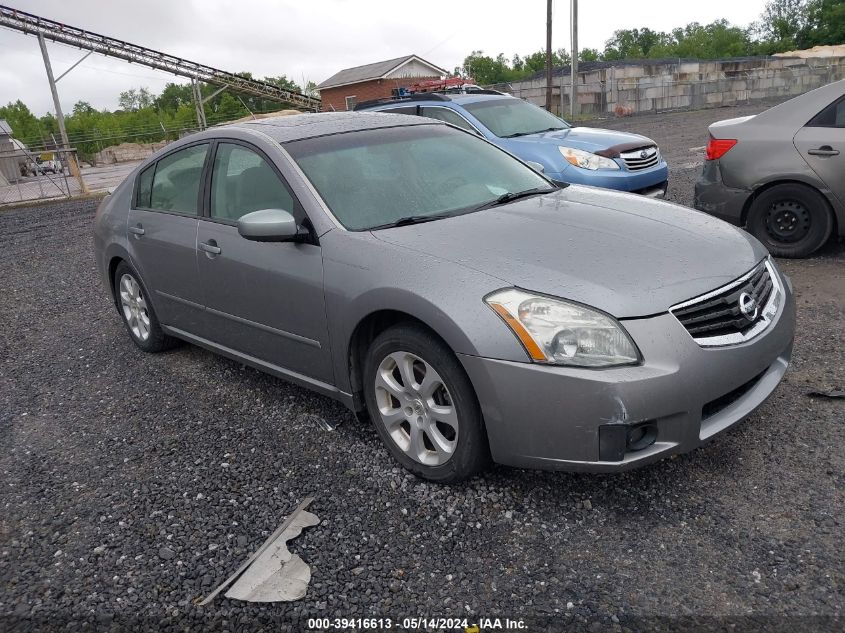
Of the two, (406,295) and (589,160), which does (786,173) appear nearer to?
(589,160)

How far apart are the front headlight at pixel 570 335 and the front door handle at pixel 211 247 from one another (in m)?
2.02

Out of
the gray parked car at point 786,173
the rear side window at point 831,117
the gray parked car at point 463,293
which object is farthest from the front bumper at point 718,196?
the gray parked car at point 463,293

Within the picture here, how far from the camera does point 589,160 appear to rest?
8.01 metres

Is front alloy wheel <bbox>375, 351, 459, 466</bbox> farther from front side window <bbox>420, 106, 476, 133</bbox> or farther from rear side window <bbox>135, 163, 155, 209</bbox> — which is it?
front side window <bbox>420, 106, 476, 133</bbox>

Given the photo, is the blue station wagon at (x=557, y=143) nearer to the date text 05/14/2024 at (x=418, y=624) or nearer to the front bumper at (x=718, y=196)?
the front bumper at (x=718, y=196)

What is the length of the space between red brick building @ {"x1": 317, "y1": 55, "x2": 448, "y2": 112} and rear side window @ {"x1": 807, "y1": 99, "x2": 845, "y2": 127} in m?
43.8

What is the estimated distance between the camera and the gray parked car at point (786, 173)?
18.8 feet

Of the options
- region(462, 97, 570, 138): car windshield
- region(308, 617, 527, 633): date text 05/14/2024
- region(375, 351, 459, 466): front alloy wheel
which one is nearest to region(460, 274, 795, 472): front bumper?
region(375, 351, 459, 466): front alloy wheel

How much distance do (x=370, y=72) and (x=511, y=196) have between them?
49758 mm

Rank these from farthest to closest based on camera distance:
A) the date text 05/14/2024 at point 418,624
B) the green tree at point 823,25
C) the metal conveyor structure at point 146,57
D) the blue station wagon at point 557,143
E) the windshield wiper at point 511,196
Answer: the green tree at point 823,25 → the metal conveyor structure at point 146,57 → the blue station wagon at point 557,143 → the windshield wiper at point 511,196 → the date text 05/14/2024 at point 418,624

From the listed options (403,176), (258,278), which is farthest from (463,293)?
(258,278)

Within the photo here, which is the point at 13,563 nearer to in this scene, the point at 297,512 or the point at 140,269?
the point at 297,512

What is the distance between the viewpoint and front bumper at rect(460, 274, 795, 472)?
2.60 metres

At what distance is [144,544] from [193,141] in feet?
8.59
